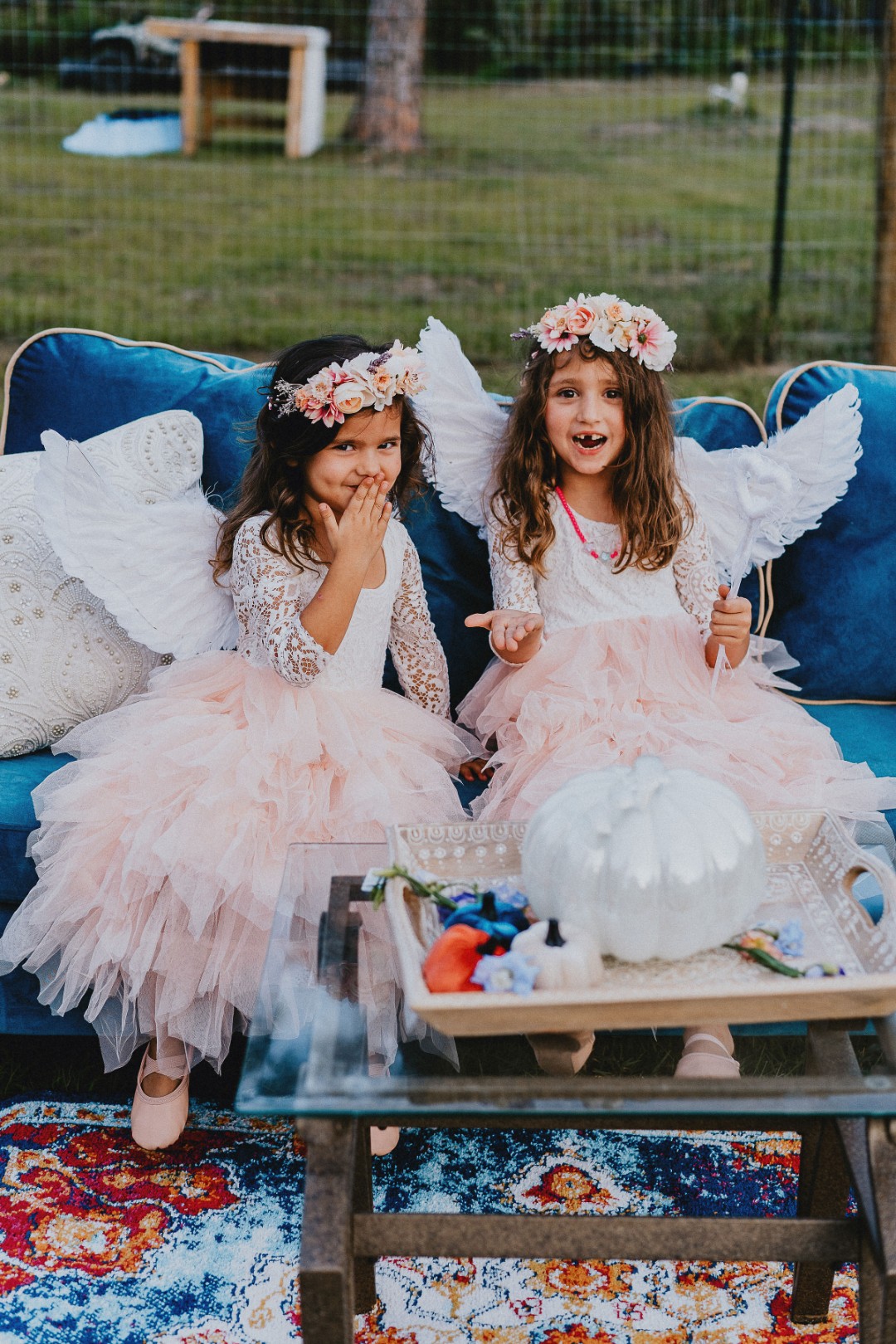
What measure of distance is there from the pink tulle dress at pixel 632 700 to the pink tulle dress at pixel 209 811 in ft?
0.52

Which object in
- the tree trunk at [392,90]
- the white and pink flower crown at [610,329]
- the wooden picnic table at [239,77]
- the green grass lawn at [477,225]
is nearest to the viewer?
the white and pink flower crown at [610,329]

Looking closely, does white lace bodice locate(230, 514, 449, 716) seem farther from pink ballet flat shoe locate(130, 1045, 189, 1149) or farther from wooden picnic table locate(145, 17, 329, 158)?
wooden picnic table locate(145, 17, 329, 158)

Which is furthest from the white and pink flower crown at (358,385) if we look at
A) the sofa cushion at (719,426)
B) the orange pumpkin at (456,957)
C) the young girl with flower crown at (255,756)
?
the orange pumpkin at (456,957)

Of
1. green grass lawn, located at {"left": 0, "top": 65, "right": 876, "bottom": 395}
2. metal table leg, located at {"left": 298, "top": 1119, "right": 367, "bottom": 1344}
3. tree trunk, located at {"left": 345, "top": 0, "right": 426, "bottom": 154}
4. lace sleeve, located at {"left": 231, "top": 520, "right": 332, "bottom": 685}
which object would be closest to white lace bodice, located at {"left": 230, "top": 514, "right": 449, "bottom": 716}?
lace sleeve, located at {"left": 231, "top": 520, "right": 332, "bottom": 685}

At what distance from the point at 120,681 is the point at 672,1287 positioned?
1.26 metres

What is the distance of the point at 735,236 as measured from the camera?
21.8 ft

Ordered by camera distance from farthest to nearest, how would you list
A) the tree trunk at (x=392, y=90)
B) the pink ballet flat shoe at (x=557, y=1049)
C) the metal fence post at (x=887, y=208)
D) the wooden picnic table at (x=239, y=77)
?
the tree trunk at (x=392, y=90)
the wooden picnic table at (x=239, y=77)
the metal fence post at (x=887, y=208)
the pink ballet flat shoe at (x=557, y=1049)

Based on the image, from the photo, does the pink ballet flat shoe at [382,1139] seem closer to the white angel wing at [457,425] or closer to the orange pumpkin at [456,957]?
the orange pumpkin at [456,957]

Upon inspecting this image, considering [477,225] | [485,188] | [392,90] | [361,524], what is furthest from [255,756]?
[392,90]

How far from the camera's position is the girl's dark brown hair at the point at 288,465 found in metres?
2.08

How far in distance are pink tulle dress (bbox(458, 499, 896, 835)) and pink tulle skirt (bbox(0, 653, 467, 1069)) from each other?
0.20m

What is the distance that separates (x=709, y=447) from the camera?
8.11 feet

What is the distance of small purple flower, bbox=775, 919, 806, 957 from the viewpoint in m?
1.39

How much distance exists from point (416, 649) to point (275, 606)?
0.34 meters
